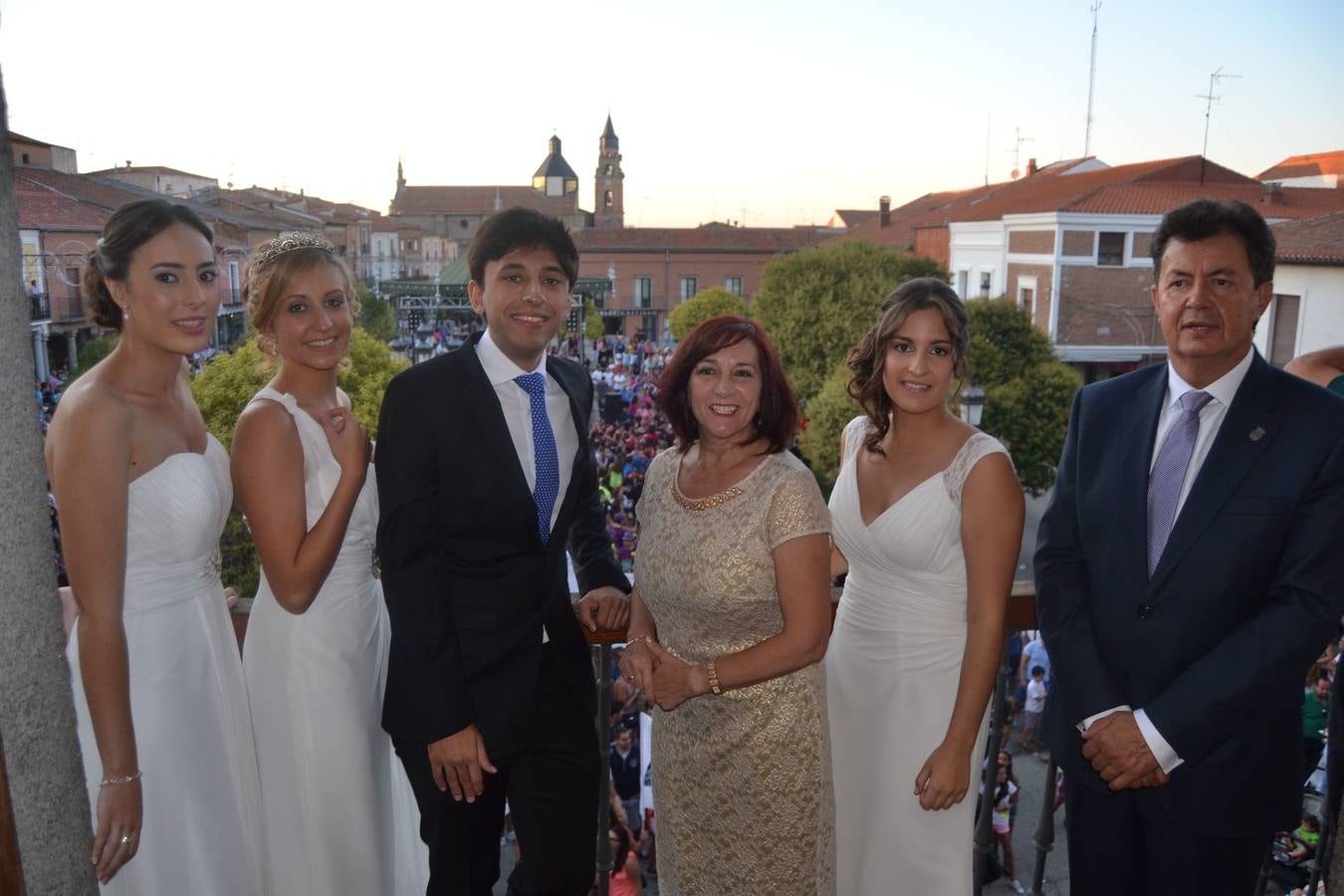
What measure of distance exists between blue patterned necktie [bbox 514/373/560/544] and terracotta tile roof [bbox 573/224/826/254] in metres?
61.4

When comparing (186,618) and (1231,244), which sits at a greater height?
(1231,244)

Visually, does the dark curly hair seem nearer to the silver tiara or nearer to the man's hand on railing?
the man's hand on railing

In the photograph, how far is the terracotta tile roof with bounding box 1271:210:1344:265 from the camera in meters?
16.6

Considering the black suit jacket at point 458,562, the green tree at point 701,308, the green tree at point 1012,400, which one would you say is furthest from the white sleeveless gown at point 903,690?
the green tree at point 701,308

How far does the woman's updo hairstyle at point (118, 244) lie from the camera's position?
2197 millimetres

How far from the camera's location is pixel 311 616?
2.36 meters

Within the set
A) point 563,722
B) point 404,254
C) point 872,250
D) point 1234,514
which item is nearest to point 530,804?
point 563,722

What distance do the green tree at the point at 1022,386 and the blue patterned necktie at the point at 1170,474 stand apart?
18.0m

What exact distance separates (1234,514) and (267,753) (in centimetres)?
237

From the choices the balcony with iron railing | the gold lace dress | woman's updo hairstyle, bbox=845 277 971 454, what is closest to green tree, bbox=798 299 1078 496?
the balcony with iron railing

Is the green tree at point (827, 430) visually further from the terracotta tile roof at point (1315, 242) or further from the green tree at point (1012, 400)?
the terracotta tile roof at point (1315, 242)

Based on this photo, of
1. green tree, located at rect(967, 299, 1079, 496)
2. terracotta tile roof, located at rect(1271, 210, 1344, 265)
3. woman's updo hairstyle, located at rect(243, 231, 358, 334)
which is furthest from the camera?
green tree, located at rect(967, 299, 1079, 496)

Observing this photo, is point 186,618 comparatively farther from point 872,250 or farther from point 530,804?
point 872,250

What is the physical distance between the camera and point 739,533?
7.47ft
